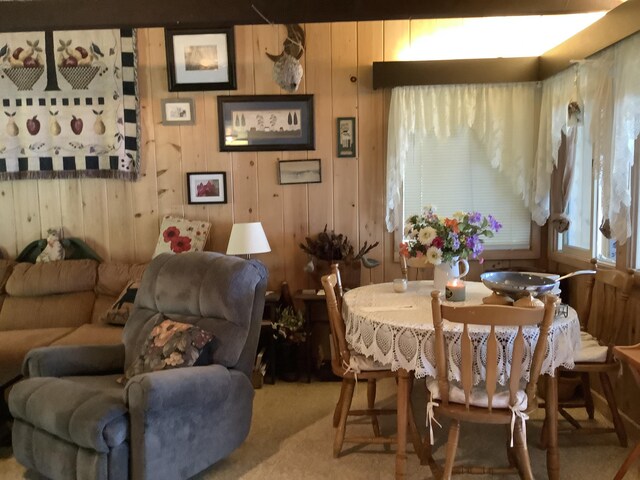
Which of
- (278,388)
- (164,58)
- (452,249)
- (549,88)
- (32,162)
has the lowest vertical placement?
(278,388)

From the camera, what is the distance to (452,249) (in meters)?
2.41

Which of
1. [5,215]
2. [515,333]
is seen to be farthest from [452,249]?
[5,215]

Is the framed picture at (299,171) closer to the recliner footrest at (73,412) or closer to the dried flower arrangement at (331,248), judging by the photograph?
the dried flower arrangement at (331,248)

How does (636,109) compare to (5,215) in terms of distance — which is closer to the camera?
(636,109)

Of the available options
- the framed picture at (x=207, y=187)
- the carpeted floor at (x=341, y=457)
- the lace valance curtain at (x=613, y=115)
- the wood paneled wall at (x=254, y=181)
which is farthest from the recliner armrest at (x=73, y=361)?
the lace valance curtain at (x=613, y=115)

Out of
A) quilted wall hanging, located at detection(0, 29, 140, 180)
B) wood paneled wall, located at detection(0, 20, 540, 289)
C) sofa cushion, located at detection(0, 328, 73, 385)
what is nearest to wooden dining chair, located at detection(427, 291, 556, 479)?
wood paneled wall, located at detection(0, 20, 540, 289)

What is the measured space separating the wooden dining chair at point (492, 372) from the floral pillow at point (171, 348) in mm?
1038

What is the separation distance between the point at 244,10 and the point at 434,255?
162cm

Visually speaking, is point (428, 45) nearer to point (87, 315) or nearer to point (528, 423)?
point (528, 423)

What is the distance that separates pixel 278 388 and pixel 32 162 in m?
2.46

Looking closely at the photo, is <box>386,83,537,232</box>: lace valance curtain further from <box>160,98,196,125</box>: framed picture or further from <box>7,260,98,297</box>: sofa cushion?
<box>7,260,98,297</box>: sofa cushion

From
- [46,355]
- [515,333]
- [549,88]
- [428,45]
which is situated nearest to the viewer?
[515,333]

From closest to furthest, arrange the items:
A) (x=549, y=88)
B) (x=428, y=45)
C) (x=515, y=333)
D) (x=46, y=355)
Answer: (x=515, y=333) → (x=46, y=355) → (x=549, y=88) → (x=428, y=45)

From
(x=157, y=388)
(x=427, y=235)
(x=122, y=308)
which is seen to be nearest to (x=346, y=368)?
(x=427, y=235)
